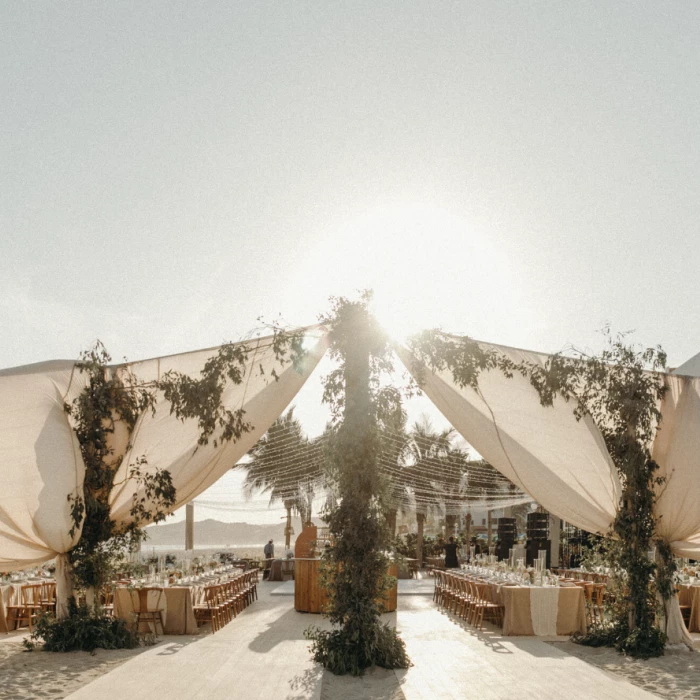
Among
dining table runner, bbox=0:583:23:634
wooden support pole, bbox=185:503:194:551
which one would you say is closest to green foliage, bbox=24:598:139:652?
dining table runner, bbox=0:583:23:634

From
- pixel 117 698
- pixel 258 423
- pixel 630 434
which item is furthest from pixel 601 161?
pixel 117 698

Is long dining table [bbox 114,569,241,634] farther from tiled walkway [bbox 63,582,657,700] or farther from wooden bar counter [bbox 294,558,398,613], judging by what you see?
wooden bar counter [bbox 294,558,398,613]

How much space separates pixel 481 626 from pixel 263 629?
320cm

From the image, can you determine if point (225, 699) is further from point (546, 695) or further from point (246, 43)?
point (246, 43)

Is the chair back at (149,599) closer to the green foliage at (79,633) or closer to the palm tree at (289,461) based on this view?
the green foliage at (79,633)

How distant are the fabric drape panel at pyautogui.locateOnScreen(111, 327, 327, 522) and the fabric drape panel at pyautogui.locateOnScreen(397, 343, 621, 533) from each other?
1711 millimetres

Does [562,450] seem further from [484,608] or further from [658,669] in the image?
[484,608]

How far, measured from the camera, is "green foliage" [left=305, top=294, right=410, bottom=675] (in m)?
8.43

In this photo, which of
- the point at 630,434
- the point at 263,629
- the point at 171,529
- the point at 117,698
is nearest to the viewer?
the point at 117,698

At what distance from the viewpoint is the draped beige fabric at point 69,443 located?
9.50 metres

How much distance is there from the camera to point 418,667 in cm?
876

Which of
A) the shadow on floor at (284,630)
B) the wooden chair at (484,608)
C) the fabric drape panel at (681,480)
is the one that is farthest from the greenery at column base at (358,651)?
the wooden chair at (484,608)

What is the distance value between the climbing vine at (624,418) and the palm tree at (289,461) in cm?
647

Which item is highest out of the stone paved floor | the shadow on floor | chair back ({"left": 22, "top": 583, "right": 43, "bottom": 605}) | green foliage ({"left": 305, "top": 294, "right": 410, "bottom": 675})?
green foliage ({"left": 305, "top": 294, "right": 410, "bottom": 675})
